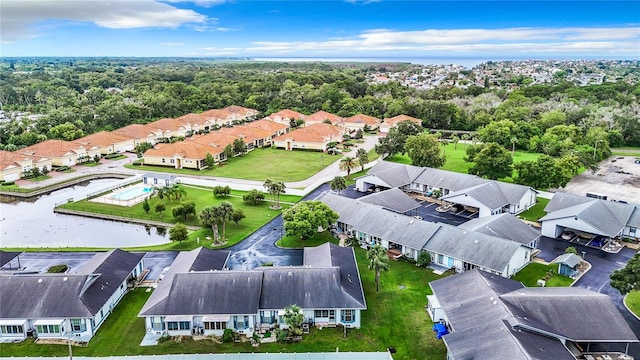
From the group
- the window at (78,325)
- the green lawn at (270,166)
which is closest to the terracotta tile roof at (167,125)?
the green lawn at (270,166)

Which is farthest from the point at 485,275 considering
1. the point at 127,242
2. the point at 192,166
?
the point at 192,166

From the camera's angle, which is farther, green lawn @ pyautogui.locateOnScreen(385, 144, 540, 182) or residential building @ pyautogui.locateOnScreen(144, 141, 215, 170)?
residential building @ pyautogui.locateOnScreen(144, 141, 215, 170)

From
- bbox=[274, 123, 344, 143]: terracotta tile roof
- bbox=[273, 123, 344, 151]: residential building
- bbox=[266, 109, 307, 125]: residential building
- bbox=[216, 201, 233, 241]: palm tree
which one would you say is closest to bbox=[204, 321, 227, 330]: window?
bbox=[216, 201, 233, 241]: palm tree

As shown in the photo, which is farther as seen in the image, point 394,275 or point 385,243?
point 385,243

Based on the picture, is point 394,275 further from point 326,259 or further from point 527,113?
point 527,113

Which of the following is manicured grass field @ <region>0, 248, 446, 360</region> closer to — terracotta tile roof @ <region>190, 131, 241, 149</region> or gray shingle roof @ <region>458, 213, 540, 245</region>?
gray shingle roof @ <region>458, 213, 540, 245</region>

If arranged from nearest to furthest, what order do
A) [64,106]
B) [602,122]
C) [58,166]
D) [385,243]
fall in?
[385,243] → [58,166] → [602,122] → [64,106]
